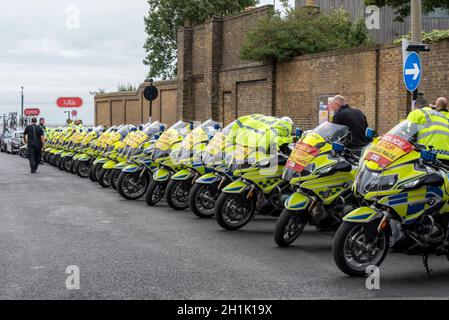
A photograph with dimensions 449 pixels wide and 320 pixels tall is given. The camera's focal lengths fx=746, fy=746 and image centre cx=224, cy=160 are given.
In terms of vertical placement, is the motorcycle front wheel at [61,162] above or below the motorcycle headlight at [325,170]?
below

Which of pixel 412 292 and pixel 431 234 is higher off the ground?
pixel 431 234

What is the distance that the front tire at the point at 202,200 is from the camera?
Answer: 11.6m

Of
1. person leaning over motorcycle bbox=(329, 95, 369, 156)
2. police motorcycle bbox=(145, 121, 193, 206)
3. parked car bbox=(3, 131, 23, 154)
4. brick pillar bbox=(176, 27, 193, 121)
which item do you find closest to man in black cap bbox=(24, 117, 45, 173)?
police motorcycle bbox=(145, 121, 193, 206)

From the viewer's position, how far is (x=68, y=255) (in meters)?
8.31

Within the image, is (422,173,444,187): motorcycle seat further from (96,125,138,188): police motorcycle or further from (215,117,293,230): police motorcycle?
(96,125,138,188): police motorcycle

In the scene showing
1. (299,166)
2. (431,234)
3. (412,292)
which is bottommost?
(412,292)

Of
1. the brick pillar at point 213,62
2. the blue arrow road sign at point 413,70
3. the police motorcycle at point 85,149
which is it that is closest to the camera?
the blue arrow road sign at point 413,70

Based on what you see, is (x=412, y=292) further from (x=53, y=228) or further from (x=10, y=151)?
(x=10, y=151)

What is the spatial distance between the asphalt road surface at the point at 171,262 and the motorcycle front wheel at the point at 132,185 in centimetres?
180

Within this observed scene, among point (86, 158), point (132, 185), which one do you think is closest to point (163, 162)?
point (132, 185)

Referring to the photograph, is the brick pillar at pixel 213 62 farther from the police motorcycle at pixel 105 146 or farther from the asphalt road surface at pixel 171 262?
the asphalt road surface at pixel 171 262

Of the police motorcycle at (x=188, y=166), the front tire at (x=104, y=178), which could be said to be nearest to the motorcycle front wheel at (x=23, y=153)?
the front tire at (x=104, y=178)

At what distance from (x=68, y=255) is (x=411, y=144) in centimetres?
390
